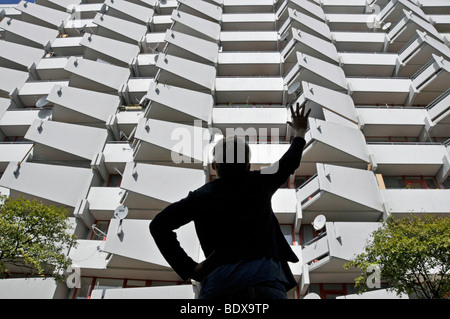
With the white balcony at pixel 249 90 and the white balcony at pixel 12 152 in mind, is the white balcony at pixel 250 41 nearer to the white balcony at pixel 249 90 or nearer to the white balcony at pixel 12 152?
the white balcony at pixel 249 90

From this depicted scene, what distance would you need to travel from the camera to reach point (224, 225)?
2.03 m

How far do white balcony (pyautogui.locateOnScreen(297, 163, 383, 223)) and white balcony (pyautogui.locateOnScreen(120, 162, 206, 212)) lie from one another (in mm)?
5201

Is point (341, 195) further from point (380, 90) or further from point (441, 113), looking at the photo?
point (380, 90)

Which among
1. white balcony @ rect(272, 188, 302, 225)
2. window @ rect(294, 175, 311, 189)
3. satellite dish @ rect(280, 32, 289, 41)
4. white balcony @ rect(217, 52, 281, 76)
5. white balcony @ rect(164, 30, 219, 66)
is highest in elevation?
satellite dish @ rect(280, 32, 289, 41)

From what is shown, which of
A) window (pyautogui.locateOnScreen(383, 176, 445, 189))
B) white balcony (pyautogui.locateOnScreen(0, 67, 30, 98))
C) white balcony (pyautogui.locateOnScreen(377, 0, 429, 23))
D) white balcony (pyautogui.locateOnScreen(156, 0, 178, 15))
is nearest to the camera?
window (pyautogui.locateOnScreen(383, 176, 445, 189))

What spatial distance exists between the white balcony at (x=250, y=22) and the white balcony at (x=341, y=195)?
1668 cm

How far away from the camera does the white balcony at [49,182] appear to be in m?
15.9

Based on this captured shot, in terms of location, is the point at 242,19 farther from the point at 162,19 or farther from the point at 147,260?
the point at 147,260

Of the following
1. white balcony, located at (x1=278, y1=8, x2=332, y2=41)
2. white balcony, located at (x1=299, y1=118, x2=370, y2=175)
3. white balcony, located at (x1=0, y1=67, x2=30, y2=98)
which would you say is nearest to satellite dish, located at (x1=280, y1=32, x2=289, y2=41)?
white balcony, located at (x1=278, y1=8, x2=332, y2=41)

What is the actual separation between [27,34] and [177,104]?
53.0 ft

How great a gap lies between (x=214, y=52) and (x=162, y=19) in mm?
7737

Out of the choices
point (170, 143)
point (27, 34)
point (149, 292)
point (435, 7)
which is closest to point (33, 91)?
point (27, 34)

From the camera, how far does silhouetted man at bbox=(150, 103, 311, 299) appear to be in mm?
1850

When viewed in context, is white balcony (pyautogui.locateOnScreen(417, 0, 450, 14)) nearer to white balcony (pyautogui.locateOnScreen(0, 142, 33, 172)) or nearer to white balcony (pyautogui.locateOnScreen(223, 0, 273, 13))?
white balcony (pyautogui.locateOnScreen(223, 0, 273, 13))
